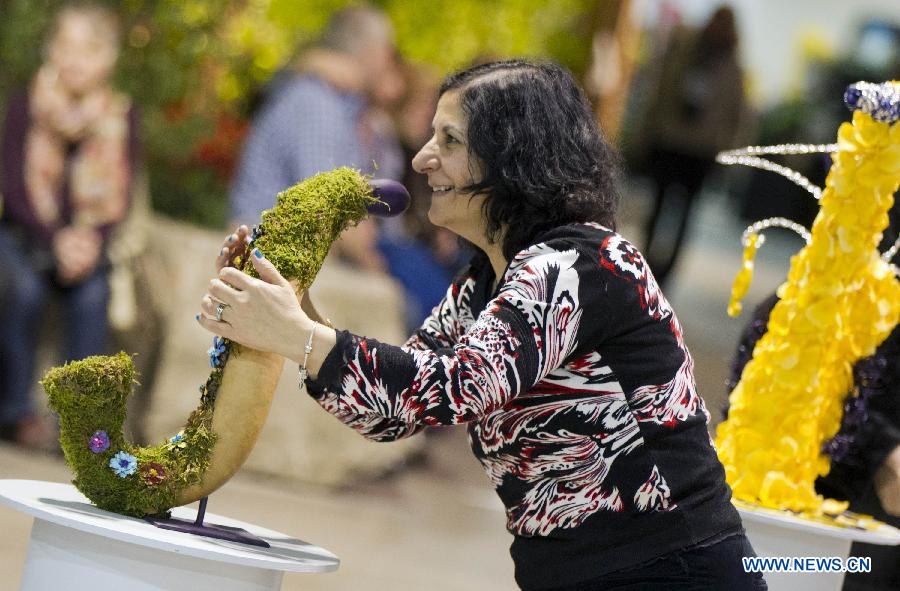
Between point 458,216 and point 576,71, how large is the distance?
587cm

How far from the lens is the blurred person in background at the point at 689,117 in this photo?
718 cm

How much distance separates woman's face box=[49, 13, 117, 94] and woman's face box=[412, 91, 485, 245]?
3.75 m

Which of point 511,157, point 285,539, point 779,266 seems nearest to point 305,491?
point 779,266

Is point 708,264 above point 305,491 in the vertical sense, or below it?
above

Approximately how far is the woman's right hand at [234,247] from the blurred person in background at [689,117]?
17.8ft

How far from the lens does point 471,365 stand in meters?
1.80

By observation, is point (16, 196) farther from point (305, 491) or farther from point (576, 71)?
point (576, 71)

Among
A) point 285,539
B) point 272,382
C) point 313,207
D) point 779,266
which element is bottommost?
point 285,539

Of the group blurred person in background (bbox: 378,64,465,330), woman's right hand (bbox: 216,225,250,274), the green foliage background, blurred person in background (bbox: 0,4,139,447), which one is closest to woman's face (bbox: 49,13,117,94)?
blurred person in background (bbox: 0,4,139,447)

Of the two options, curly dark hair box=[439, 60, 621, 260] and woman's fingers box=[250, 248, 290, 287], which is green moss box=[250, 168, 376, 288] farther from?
curly dark hair box=[439, 60, 621, 260]

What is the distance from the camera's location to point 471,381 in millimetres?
1793

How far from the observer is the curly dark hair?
1987 mm

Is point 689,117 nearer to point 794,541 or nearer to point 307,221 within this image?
point 794,541

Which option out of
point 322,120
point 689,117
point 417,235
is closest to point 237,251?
point 322,120
